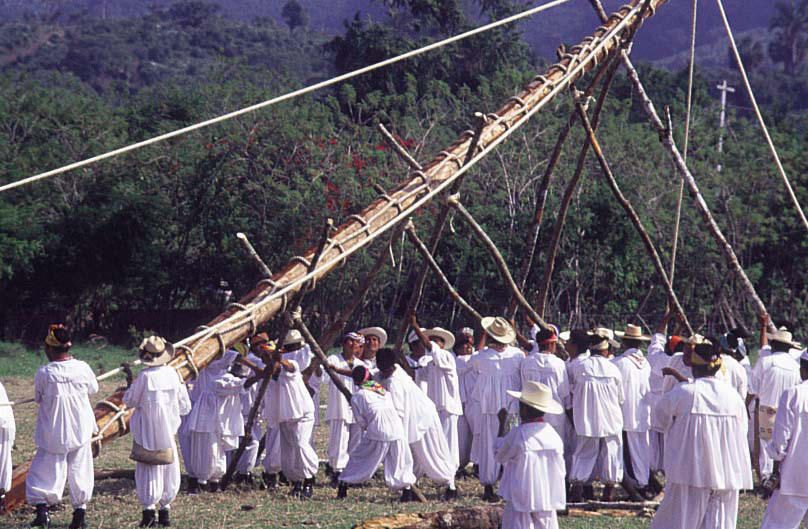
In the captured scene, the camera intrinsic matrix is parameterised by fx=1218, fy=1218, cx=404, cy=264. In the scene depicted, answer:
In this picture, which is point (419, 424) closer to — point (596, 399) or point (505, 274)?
point (596, 399)

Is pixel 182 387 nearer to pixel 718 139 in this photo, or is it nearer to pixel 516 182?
pixel 516 182

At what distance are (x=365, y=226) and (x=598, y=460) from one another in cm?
353

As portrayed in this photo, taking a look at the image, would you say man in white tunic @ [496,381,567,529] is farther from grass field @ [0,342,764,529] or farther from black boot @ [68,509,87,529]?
black boot @ [68,509,87,529]

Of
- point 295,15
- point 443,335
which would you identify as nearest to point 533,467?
point 443,335

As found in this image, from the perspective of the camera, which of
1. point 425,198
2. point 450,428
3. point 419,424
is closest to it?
point 425,198

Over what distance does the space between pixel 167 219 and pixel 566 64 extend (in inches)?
559

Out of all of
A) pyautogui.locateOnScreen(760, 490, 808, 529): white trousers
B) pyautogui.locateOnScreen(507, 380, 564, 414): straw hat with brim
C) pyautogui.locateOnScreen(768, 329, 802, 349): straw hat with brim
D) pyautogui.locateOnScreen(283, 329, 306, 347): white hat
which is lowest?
pyautogui.locateOnScreen(760, 490, 808, 529): white trousers

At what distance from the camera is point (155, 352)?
414 inches

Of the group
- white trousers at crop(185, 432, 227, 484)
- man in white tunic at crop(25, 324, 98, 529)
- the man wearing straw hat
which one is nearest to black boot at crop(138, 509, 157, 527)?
man in white tunic at crop(25, 324, 98, 529)

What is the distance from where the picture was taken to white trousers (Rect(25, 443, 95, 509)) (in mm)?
10391

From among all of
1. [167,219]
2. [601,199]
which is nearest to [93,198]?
[167,219]

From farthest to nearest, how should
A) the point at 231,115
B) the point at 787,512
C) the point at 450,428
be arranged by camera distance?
1. the point at 450,428
2. the point at 787,512
3. the point at 231,115

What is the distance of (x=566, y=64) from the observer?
1326 centimetres

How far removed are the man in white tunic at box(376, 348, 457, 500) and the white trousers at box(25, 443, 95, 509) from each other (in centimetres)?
321
